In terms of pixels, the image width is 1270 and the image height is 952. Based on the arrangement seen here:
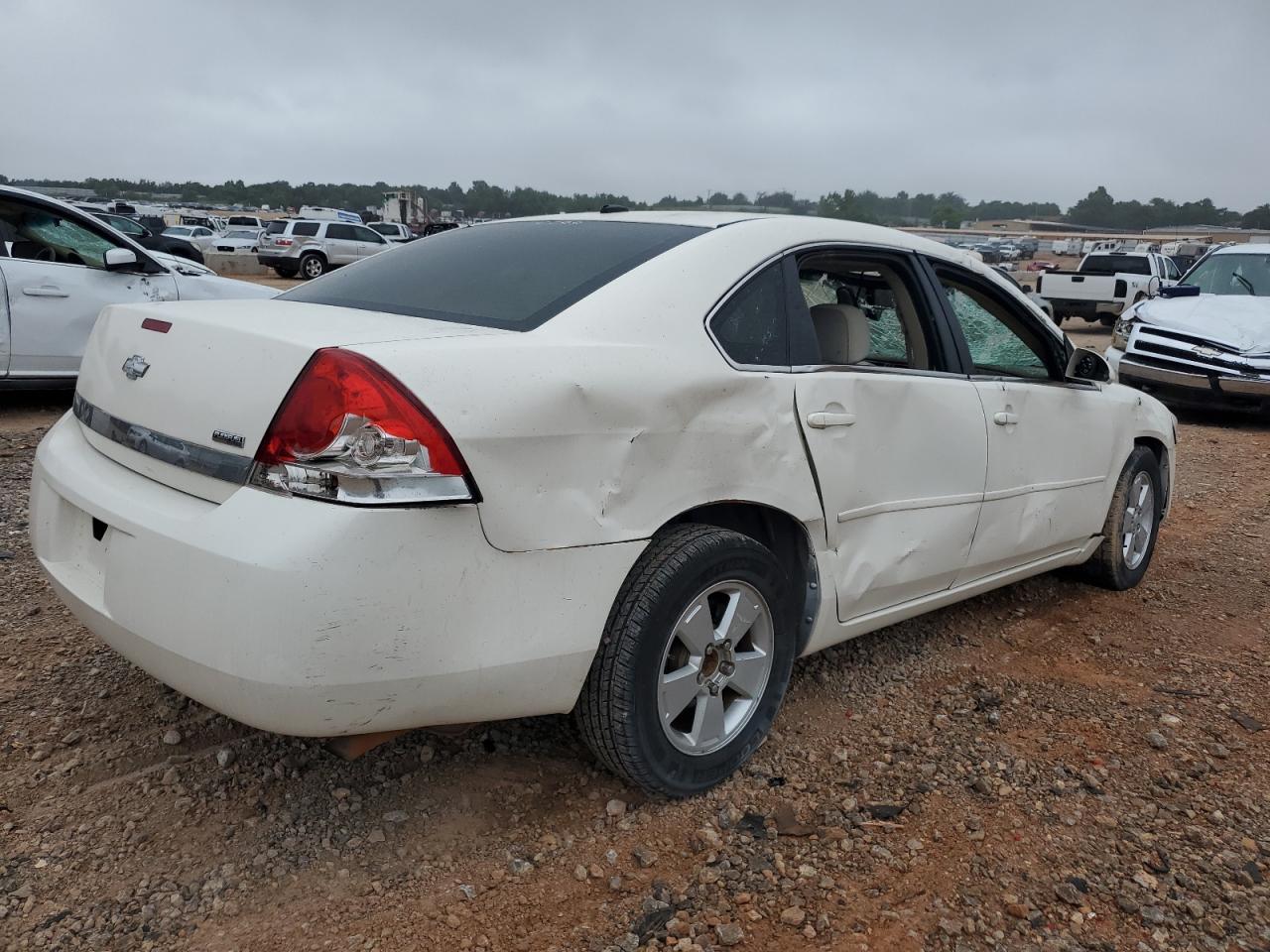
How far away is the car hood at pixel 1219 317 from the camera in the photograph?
9.26 metres

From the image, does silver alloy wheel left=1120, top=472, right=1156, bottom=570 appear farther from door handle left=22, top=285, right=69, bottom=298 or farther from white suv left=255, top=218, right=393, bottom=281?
white suv left=255, top=218, right=393, bottom=281

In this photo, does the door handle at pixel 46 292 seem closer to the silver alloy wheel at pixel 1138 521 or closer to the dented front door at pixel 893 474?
the dented front door at pixel 893 474

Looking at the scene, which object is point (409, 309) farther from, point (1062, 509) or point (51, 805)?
point (1062, 509)

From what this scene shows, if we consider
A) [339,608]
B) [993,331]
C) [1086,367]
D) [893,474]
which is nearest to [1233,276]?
[1086,367]

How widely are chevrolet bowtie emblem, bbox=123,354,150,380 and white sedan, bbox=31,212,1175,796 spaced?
15 mm

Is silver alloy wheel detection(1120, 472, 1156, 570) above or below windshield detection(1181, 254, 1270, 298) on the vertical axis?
below

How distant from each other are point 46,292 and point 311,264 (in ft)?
70.1

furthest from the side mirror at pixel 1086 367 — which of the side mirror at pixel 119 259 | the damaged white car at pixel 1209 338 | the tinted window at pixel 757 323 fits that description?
the side mirror at pixel 119 259

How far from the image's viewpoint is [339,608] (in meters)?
1.95

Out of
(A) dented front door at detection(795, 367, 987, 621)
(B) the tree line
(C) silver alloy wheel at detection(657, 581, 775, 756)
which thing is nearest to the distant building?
(B) the tree line

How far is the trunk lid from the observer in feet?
6.88

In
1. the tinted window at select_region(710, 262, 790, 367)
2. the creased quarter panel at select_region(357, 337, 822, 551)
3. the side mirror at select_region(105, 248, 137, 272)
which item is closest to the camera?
the creased quarter panel at select_region(357, 337, 822, 551)

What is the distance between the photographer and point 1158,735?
10.3ft

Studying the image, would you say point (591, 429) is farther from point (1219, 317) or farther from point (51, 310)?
point (1219, 317)
